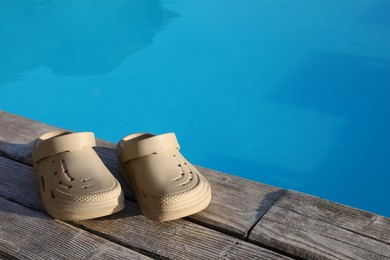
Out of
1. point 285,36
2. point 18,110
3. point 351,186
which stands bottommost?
point 351,186

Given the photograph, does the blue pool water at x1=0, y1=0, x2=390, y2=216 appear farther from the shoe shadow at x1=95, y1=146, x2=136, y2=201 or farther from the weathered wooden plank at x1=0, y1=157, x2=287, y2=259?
the weathered wooden plank at x1=0, y1=157, x2=287, y2=259

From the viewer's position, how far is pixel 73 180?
4.49 ft

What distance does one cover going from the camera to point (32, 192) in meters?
1.48

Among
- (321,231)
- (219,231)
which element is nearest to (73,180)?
(219,231)

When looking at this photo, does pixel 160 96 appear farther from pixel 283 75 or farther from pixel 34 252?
pixel 34 252

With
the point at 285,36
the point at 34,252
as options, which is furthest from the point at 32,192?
the point at 285,36

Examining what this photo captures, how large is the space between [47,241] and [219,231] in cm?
42

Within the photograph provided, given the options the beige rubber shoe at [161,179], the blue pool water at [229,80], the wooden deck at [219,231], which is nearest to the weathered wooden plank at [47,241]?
the wooden deck at [219,231]

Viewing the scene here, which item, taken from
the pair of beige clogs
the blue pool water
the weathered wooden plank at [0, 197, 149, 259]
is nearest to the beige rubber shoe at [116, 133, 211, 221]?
the pair of beige clogs

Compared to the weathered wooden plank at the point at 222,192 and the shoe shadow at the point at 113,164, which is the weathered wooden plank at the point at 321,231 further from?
the shoe shadow at the point at 113,164

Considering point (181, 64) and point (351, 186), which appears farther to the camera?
point (181, 64)

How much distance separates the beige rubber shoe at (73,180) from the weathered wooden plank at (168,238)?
0.13ft

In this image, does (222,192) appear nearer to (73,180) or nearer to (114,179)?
(114,179)

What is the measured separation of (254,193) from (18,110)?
3.00m
